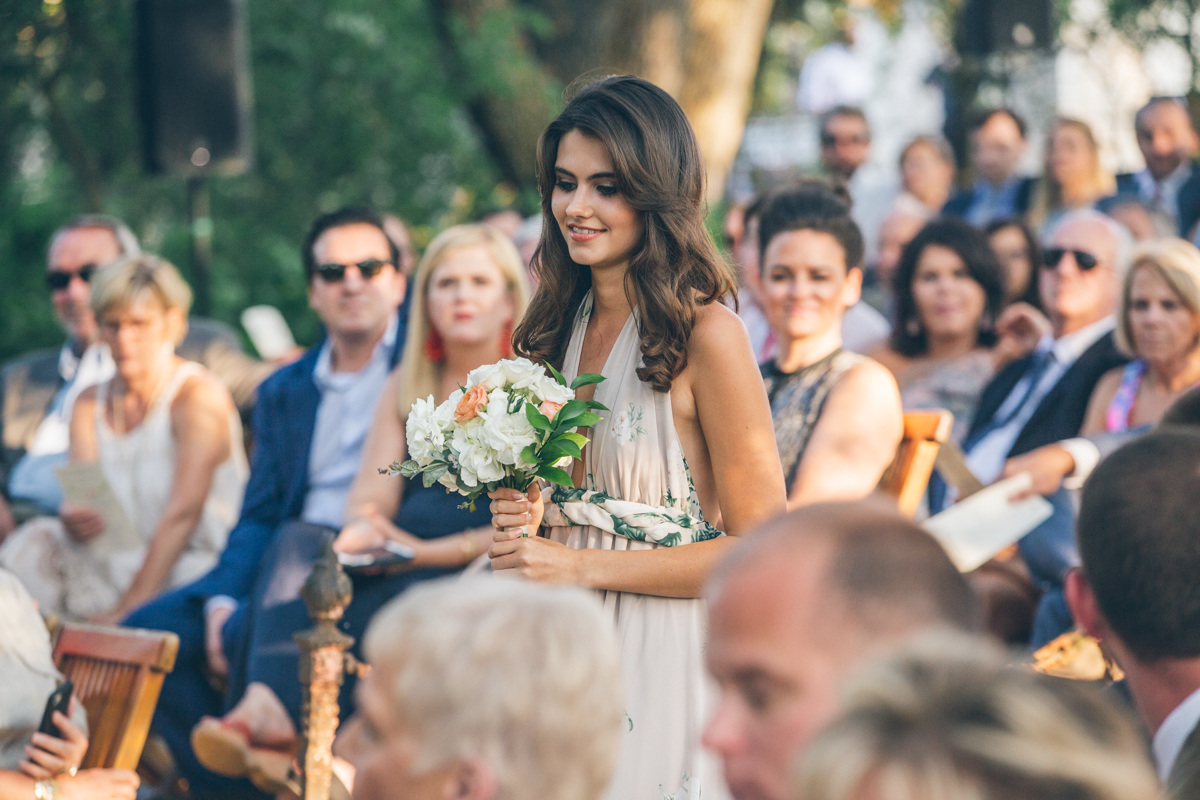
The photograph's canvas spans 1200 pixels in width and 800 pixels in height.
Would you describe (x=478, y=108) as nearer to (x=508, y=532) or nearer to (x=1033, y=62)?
(x=1033, y=62)

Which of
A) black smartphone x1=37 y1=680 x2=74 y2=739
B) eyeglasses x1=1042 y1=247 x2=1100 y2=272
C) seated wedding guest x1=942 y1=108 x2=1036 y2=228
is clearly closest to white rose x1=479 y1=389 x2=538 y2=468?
black smartphone x1=37 y1=680 x2=74 y2=739

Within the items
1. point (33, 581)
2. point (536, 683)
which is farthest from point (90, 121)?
point (536, 683)

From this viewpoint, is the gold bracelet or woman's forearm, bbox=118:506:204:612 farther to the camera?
woman's forearm, bbox=118:506:204:612

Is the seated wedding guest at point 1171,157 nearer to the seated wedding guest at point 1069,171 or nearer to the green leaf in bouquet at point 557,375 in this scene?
the seated wedding guest at point 1069,171

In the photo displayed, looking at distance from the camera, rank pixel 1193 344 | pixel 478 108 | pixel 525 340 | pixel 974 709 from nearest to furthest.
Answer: pixel 974 709 → pixel 525 340 → pixel 1193 344 → pixel 478 108

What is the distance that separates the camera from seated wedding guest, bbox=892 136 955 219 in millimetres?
8367

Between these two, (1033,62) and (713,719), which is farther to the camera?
(1033,62)

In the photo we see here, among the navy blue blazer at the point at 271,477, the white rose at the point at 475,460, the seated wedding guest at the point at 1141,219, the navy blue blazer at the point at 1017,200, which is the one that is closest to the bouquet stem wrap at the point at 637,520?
the white rose at the point at 475,460

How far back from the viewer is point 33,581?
16.7ft

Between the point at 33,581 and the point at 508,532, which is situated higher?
the point at 508,532

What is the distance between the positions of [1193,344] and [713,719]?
12.6 feet

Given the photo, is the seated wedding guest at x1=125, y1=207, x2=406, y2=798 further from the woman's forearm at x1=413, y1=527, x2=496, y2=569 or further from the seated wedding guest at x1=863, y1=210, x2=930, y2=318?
the seated wedding guest at x1=863, y1=210, x2=930, y2=318

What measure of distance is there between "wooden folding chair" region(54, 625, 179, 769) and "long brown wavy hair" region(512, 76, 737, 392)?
1.71 meters

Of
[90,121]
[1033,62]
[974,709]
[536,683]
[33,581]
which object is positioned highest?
[1033,62]
